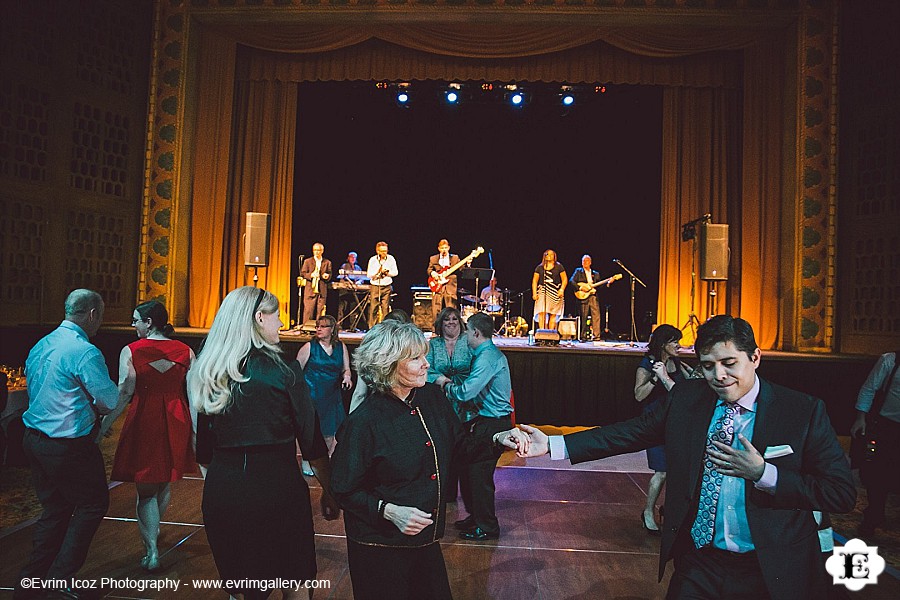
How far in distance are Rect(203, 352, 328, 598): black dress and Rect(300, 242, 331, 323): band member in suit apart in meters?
8.69

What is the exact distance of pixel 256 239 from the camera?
33.4 ft

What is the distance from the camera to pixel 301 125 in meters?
12.9

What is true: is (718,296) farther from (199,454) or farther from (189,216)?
(199,454)

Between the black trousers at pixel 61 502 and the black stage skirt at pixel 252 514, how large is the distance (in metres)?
1.14

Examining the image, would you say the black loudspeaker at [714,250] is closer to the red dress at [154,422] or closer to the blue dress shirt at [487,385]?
the blue dress shirt at [487,385]

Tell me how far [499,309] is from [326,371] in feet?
21.9

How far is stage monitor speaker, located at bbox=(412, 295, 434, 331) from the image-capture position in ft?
36.6

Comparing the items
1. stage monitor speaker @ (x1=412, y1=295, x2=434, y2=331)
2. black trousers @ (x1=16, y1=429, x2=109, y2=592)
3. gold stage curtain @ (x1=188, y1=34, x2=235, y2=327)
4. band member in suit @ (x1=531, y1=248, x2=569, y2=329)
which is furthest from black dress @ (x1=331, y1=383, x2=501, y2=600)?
gold stage curtain @ (x1=188, y1=34, x2=235, y2=327)

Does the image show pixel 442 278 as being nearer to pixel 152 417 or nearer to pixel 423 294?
pixel 423 294

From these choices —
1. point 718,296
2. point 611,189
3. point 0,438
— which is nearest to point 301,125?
point 611,189

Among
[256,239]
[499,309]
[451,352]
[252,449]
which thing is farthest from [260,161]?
[252,449]

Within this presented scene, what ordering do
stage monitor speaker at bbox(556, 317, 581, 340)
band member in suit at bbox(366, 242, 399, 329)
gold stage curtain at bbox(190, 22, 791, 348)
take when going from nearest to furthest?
stage monitor speaker at bbox(556, 317, 581, 340) < gold stage curtain at bbox(190, 22, 791, 348) < band member in suit at bbox(366, 242, 399, 329)

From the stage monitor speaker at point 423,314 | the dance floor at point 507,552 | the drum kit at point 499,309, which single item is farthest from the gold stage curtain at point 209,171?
the dance floor at point 507,552

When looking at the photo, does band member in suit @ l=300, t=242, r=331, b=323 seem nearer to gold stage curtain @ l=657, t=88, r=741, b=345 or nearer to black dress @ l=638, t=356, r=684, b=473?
gold stage curtain @ l=657, t=88, r=741, b=345
